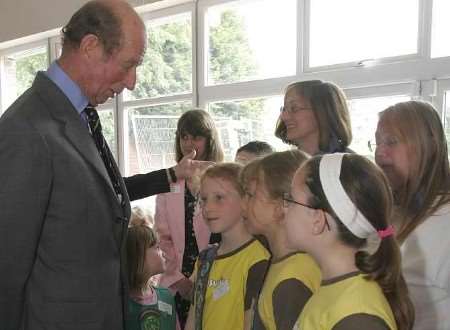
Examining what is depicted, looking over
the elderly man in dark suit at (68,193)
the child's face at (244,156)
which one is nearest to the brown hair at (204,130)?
the child's face at (244,156)

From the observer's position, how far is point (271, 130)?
3.26 m

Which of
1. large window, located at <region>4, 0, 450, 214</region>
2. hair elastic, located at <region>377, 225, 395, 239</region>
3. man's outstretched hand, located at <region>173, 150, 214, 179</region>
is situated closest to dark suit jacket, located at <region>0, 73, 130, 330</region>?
hair elastic, located at <region>377, 225, 395, 239</region>

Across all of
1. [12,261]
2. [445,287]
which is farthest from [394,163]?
[12,261]

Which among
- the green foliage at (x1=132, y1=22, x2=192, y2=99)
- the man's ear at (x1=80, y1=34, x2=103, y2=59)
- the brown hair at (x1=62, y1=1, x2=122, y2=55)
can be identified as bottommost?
the man's ear at (x1=80, y1=34, x2=103, y2=59)

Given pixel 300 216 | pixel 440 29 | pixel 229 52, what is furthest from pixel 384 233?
pixel 229 52

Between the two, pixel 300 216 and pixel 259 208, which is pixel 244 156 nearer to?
pixel 259 208

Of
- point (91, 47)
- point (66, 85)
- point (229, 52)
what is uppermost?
point (229, 52)

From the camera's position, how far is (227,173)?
1.86 meters

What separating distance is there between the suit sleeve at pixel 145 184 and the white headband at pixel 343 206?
43.2 inches

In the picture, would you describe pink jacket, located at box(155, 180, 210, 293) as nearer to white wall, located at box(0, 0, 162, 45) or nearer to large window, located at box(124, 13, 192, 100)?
large window, located at box(124, 13, 192, 100)

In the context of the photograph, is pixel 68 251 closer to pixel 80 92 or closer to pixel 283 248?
pixel 80 92

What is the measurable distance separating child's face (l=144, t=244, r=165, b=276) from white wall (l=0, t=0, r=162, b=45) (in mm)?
2982

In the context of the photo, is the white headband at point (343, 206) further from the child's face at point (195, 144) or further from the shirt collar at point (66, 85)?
the child's face at point (195, 144)

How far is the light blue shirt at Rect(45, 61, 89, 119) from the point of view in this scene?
124 centimetres
